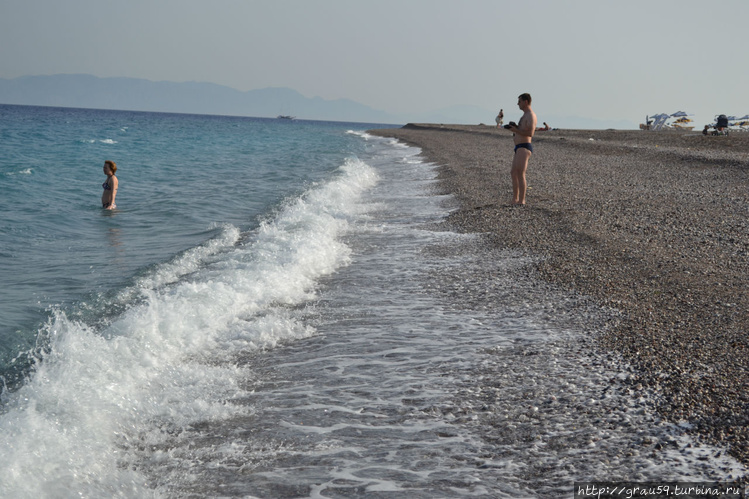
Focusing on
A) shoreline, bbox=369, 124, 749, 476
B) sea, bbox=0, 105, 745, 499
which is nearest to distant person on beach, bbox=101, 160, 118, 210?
sea, bbox=0, 105, 745, 499

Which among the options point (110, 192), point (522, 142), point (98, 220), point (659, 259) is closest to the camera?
point (659, 259)

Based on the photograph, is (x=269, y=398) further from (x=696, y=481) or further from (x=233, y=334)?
(x=696, y=481)

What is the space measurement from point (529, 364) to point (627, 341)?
3.00ft

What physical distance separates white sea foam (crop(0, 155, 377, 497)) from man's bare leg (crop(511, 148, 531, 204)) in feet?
15.8

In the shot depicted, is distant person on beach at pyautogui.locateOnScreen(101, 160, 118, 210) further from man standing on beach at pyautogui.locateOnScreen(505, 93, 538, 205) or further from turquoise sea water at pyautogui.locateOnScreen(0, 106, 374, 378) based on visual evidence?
man standing on beach at pyautogui.locateOnScreen(505, 93, 538, 205)

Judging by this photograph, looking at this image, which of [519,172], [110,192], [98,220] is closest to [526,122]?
[519,172]

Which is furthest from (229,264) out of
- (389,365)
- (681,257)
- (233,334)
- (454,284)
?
(681,257)

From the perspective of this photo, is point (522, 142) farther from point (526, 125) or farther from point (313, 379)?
point (313, 379)

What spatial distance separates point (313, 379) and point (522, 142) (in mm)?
7962

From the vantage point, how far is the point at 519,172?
1075 centimetres

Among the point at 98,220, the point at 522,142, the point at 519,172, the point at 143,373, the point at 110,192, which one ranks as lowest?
the point at 143,373

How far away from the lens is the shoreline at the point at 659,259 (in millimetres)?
3650

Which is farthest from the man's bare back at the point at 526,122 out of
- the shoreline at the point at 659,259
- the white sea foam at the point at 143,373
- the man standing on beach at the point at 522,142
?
the white sea foam at the point at 143,373

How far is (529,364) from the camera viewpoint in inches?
163
